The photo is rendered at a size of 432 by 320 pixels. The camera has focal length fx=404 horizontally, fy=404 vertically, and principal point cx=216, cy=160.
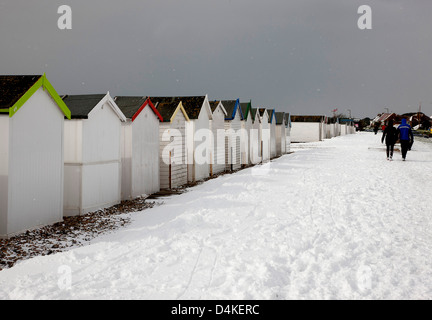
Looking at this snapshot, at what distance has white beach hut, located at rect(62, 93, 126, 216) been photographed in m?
9.20

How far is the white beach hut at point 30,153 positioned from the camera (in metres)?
7.00

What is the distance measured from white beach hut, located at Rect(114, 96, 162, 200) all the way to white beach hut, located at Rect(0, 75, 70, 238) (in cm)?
300

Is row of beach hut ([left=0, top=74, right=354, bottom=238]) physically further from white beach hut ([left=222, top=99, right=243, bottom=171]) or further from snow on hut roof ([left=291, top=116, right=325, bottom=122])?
snow on hut roof ([left=291, top=116, right=325, bottom=122])

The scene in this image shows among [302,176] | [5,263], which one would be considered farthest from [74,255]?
[302,176]

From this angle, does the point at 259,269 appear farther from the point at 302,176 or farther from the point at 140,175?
the point at 302,176

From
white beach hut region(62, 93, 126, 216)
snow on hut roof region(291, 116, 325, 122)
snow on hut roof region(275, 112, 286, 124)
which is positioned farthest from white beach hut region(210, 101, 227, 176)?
snow on hut roof region(291, 116, 325, 122)

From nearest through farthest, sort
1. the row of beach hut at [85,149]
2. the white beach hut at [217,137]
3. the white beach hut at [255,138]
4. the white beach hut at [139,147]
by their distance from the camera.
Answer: the row of beach hut at [85,149], the white beach hut at [139,147], the white beach hut at [217,137], the white beach hut at [255,138]

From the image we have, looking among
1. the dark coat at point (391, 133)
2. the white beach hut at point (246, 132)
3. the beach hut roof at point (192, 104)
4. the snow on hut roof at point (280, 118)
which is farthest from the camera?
the snow on hut roof at point (280, 118)

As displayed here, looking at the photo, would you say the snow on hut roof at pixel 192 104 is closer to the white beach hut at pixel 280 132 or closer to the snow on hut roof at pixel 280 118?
the white beach hut at pixel 280 132

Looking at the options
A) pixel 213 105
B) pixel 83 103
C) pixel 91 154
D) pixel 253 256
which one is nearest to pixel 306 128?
pixel 213 105

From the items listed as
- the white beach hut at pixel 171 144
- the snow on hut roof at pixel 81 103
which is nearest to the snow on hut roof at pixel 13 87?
the snow on hut roof at pixel 81 103

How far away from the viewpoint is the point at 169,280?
5.02 m

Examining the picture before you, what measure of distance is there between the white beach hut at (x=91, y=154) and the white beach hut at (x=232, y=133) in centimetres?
967

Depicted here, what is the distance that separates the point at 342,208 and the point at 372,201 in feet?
4.34
